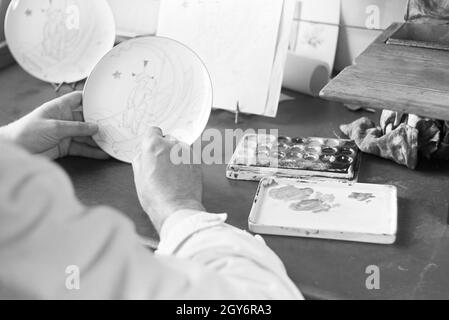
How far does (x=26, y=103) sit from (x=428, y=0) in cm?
97

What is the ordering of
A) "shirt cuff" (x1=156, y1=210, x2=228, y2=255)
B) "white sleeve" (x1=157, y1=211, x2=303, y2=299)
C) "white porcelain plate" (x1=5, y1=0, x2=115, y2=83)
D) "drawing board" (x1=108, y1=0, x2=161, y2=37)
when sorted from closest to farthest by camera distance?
"white sleeve" (x1=157, y1=211, x2=303, y2=299) → "shirt cuff" (x1=156, y1=210, x2=228, y2=255) → "white porcelain plate" (x1=5, y1=0, x2=115, y2=83) → "drawing board" (x1=108, y1=0, x2=161, y2=37)

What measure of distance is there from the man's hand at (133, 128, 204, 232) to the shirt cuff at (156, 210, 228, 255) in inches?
1.9

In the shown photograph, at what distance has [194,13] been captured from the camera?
1496 millimetres

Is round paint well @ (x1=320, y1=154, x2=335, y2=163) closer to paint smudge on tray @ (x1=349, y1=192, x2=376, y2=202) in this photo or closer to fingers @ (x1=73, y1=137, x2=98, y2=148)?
paint smudge on tray @ (x1=349, y1=192, x2=376, y2=202)

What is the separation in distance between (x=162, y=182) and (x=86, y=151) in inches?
11.4

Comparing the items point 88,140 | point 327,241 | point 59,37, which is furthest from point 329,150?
point 59,37

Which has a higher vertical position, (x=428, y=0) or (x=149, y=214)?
(x=428, y=0)

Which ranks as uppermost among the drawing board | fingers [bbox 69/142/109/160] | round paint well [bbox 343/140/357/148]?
the drawing board

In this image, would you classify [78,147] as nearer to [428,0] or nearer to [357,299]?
[357,299]

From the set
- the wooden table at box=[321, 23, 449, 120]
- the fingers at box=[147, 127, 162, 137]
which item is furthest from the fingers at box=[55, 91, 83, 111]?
the wooden table at box=[321, 23, 449, 120]

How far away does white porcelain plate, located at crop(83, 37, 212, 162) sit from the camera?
4.19 ft

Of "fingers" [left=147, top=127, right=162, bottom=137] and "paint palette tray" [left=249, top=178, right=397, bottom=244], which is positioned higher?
"fingers" [left=147, top=127, right=162, bottom=137]
